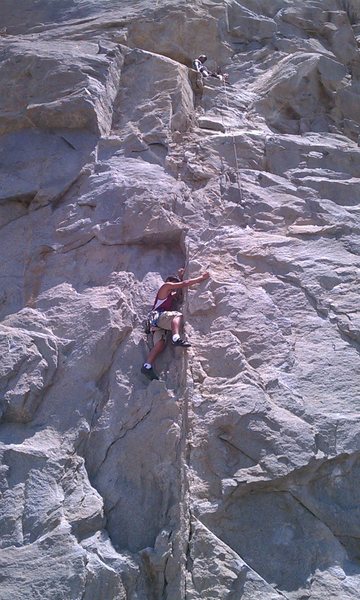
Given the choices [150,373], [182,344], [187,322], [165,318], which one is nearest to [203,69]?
[187,322]

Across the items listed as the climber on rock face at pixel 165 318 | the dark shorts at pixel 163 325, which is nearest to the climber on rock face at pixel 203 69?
the climber on rock face at pixel 165 318

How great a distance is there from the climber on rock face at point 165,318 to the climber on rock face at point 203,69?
5.17 metres

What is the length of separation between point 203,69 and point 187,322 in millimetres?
6042

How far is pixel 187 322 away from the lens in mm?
7637

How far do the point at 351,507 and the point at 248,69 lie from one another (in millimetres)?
8803

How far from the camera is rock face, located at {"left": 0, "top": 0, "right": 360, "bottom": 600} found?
19.6 ft

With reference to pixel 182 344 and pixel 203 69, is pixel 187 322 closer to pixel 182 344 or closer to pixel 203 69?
pixel 182 344

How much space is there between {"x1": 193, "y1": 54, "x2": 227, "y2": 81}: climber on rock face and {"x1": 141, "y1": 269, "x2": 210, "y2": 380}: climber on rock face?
517 cm

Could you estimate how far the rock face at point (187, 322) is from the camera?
Result: 5977 mm

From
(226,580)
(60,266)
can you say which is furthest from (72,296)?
(226,580)

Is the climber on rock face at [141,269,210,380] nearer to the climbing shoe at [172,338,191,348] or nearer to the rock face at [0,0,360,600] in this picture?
the climbing shoe at [172,338,191,348]

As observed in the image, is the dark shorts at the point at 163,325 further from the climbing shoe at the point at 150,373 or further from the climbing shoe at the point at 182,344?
the climbing shoe at the point at 150,373

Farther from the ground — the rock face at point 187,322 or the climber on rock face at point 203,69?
the climber on rock face at point 203,69

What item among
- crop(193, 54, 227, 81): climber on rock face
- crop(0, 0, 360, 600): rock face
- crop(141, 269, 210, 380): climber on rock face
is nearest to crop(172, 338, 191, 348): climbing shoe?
crop(141, 269, 210, 380): climber on rock face
